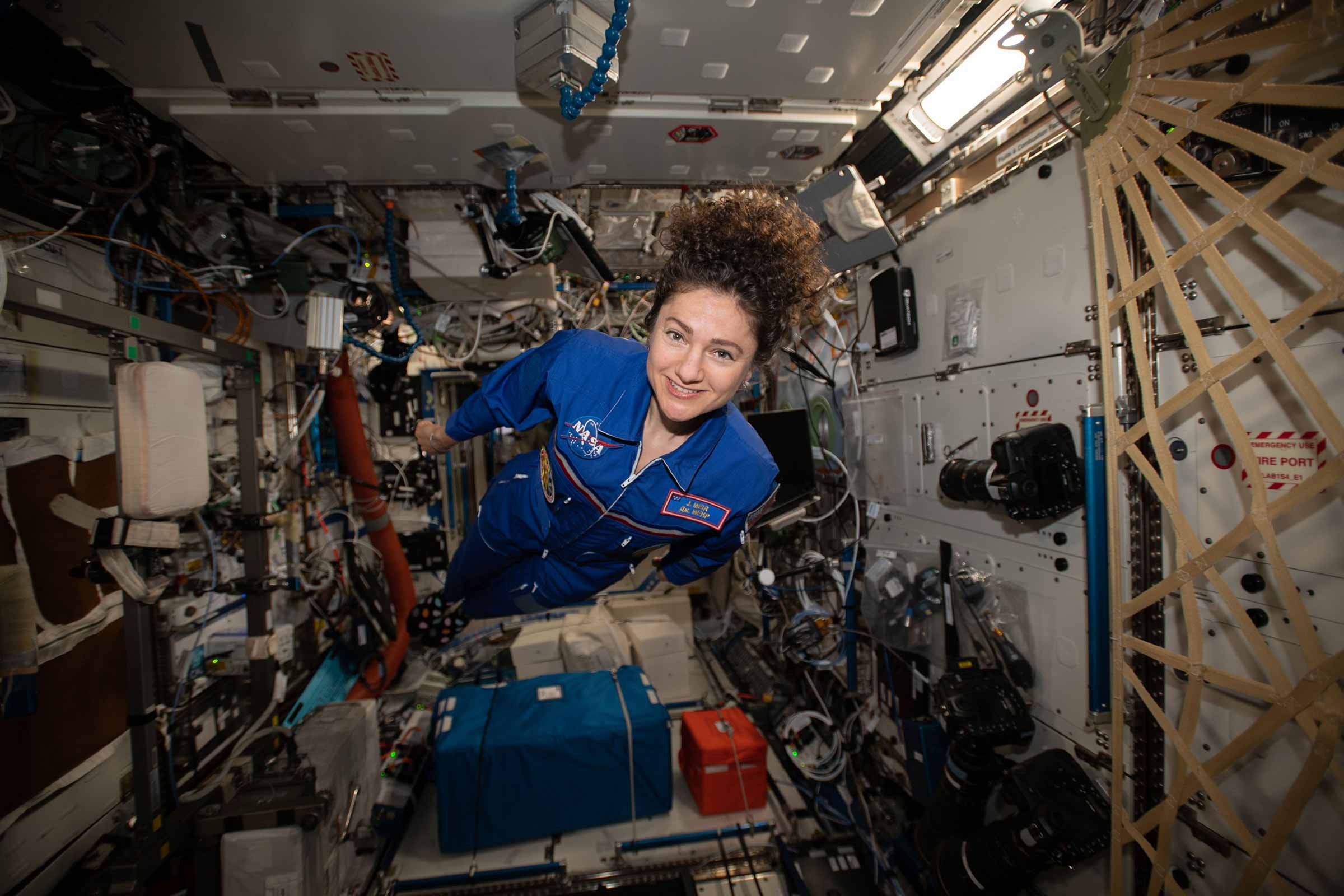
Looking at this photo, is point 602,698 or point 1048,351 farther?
point 602,698

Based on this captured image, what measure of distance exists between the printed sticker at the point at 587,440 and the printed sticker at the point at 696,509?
34 cm

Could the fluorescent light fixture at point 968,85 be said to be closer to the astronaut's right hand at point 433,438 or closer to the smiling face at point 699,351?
the smiling face at point 699,351

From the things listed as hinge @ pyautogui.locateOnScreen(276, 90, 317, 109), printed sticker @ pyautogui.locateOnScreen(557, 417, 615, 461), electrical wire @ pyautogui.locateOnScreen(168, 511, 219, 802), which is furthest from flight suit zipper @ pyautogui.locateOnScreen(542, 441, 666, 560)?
electrical wire @ pyautogui.locateOnScreen(168, 511, 219, 802)

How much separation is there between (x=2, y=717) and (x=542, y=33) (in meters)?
3.38

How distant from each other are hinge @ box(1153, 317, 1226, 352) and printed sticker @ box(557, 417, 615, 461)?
6.34ft

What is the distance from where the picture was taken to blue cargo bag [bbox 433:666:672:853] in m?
2.86

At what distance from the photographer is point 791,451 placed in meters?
3.15

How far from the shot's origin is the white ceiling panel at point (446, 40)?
1481mm

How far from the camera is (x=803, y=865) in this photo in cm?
270

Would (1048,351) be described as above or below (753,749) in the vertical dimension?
above

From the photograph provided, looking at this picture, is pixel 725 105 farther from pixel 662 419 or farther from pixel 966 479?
pixel 966 479

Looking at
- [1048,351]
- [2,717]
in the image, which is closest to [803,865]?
[1048,351]

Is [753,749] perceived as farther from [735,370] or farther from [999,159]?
[999,159]

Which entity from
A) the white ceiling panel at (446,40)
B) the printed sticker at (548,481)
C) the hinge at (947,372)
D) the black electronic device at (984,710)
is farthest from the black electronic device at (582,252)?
the black electronic device at (984,710)
